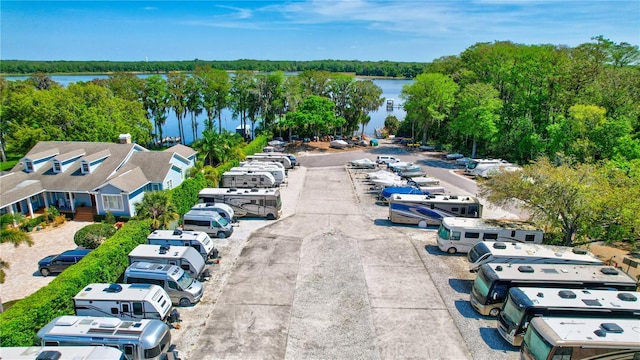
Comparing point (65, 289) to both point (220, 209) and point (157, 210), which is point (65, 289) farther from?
point (220, 209)

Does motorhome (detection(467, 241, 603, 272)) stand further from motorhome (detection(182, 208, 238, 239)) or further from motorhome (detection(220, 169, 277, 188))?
motorhome (detection(220, 169, 277, 188))

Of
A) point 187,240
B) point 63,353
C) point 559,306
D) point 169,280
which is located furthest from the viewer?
point 187,240

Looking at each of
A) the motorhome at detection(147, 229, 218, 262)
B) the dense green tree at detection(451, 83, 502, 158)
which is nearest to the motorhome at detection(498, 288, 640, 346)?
the motorhome at detection(147, 229, 218, 262)

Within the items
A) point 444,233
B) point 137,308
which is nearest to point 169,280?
point 137,308

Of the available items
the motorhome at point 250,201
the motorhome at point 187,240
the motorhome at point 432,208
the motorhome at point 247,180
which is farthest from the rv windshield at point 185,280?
the motorhome at point 247,180

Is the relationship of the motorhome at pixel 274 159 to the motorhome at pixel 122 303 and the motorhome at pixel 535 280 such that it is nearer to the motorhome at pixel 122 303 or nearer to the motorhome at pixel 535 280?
the motorhome at pixel 122 303

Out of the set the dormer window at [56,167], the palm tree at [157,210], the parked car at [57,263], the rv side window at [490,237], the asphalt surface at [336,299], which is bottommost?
the asphalt surface at [336,299]
